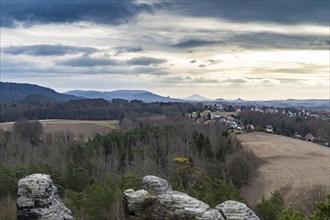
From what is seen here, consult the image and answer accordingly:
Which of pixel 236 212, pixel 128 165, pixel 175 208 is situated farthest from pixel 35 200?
pixel 128 165

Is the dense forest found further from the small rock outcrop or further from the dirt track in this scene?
the small rock outcrop

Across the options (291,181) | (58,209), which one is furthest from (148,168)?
(58,209)

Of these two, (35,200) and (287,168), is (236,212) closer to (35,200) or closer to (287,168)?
(35,200)

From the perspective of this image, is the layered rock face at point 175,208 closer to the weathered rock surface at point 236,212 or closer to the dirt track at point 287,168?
the weathered rock surface at point 236,212

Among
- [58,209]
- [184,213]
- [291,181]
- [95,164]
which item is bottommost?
[291,181]

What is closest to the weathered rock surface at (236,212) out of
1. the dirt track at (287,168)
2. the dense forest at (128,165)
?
the dense forest at (128,165)

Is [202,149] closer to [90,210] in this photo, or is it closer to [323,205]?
[90,210]
